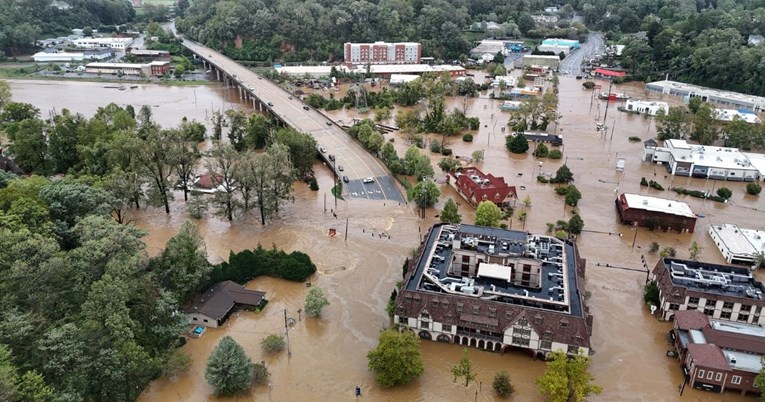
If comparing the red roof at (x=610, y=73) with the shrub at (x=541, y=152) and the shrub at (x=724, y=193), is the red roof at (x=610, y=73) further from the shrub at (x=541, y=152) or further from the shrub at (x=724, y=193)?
the shrub at (x=724, y=193)

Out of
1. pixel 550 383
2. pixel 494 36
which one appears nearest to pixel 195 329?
pixel 550 383

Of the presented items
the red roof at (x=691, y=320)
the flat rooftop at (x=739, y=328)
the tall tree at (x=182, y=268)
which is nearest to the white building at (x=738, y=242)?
the flat rooftop at (x=739, y=328)

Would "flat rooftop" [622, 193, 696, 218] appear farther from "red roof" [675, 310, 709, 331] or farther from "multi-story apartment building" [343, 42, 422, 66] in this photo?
"multi-story apartment building" [343, 42, 422, 66]

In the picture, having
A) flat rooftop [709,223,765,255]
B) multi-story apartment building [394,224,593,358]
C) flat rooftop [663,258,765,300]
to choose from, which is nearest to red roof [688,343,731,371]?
flat rooftop [663,258,765,300]

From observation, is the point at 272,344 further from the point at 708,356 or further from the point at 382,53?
the point at 382,53

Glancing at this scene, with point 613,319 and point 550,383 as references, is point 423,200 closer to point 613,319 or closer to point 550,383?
point 613,319

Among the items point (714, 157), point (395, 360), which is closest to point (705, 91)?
point (714, 157)
